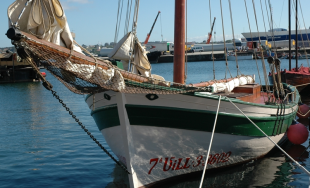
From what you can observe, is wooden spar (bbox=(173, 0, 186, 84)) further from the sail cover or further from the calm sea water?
the sail cover

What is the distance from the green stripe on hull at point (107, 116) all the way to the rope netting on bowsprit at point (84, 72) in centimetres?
60

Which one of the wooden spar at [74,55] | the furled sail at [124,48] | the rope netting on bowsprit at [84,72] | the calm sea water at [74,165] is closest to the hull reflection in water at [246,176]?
the calm sea water at [74,165]

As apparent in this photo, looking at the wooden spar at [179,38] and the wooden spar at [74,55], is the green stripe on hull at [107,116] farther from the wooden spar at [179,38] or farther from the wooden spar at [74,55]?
the wooden spar at [179,38]

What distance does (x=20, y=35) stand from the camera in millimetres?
5301

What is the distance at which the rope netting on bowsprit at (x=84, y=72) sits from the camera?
224 inches

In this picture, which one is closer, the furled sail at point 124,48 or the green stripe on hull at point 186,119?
the green stripe on hull at point 186,119

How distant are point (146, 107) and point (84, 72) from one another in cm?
169

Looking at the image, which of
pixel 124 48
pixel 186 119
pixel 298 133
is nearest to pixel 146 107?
pixel 186 119

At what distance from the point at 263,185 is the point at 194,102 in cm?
296

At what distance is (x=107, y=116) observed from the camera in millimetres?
8062

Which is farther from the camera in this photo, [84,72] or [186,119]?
[186,119]

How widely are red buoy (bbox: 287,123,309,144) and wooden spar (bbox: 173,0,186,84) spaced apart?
4931 mm

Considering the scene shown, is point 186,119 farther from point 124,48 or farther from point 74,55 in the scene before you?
point 74,55

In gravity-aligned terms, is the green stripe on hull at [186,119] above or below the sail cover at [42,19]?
below
